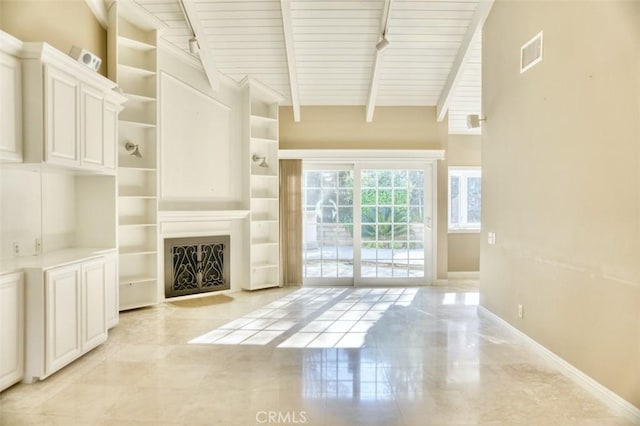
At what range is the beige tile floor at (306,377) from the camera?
246 cm

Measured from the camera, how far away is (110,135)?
389 cm

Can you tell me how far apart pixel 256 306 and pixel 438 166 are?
11.8 feet

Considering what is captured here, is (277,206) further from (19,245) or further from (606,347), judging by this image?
(606,347)

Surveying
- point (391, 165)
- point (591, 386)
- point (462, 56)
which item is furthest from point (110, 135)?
point (591, 386)

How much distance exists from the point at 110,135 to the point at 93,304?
1640 millimetres

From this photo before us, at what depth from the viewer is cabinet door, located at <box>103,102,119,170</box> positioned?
3807 millimetres

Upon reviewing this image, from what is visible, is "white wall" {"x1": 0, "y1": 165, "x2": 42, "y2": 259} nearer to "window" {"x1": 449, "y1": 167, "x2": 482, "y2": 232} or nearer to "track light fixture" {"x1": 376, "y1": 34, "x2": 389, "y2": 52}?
"track light fixture" {"x1": 376, "y1": 34, "x2": 389, "y2": 52}

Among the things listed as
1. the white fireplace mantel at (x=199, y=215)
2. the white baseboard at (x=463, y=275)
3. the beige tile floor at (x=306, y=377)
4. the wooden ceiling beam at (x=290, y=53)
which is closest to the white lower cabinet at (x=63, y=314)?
the beige tile floor at (x=306, y=377)


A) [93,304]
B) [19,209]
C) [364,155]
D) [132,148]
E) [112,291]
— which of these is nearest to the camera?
[19,209]

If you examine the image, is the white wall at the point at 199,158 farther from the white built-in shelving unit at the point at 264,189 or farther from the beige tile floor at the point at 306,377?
the beige tile floor at the point at 306,377

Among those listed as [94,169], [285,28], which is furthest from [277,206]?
[94,169]
